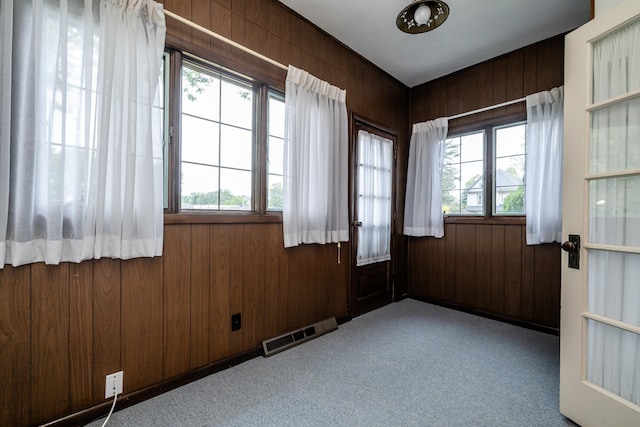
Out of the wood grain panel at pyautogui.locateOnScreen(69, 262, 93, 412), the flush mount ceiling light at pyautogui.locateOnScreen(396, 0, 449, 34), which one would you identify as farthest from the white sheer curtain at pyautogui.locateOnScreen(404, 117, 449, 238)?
the wood grain panel at pyautogui.locateOnScreen(69, 262, 93, 412)

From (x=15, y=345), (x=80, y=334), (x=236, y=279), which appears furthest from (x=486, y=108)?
(x=15, y=345)

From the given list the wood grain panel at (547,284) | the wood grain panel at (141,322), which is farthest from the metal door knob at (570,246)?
the wood grain panel at (141,322)

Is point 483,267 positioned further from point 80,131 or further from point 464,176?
point 80,131

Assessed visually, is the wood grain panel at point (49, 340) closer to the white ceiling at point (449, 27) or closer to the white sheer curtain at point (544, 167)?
the white ceiling at point (449, 27)

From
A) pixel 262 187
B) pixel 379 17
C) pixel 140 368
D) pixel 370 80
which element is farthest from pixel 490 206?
pixel 140 368

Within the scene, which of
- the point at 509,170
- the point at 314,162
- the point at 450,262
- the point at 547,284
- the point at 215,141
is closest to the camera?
the point at 215,141

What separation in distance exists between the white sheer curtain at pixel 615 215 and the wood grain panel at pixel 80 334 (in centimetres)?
263

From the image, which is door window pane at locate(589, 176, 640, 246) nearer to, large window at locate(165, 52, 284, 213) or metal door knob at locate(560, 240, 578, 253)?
metal door knob at locate(560, 240, 578, 253)

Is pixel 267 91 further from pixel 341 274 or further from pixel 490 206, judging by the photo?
pixel 490 206

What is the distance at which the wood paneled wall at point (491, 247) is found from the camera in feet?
8.95

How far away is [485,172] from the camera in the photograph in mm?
3156

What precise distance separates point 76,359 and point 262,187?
1.47 m

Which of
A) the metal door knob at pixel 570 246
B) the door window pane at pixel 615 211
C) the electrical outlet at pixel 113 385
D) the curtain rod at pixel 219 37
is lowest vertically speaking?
the electrical outlet at pixel 113 385

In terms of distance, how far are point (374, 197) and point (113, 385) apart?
2744 millimetres
